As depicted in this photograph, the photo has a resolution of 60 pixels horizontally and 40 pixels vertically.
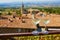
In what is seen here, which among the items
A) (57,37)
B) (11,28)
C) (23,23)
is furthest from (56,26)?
(57,37)

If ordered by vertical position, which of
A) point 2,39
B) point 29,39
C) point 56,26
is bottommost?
A: point 56,26

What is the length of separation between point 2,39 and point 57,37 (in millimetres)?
868

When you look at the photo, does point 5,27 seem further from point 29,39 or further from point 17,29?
point 29,39

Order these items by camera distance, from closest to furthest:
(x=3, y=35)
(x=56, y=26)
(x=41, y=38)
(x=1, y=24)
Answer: (x=3, y=35) < (x=41, y=38) < (x=1, y=24) < (x=56, y=26)

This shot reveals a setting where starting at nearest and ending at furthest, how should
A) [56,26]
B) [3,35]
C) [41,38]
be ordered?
[3,35] → [41,38] → [56,26]

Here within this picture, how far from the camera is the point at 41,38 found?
6.26ft

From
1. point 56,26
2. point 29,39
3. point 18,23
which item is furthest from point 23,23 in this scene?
point 29,39

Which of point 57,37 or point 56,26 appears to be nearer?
point 57,37

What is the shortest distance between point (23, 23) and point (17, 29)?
961mm

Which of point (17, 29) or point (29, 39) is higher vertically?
point (29, 39)

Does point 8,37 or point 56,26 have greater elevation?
point 8,37

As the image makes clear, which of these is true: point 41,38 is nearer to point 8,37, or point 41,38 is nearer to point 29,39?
point 29,39

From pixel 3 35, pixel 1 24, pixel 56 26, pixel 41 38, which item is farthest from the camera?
pixel 56 26

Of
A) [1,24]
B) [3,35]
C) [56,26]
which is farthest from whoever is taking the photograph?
[56,26]
